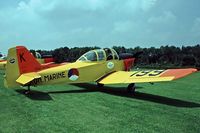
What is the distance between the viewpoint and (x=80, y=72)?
13.8m

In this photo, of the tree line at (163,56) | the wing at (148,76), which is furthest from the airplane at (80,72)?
the tree line at (163,56)

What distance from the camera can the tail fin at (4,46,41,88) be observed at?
41.2ft

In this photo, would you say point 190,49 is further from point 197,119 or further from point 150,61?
point 197,119

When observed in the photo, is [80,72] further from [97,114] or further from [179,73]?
[97,114]

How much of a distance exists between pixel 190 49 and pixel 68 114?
6118 centimetres

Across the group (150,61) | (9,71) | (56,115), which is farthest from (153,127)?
(150,61)

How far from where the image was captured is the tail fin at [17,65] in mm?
12555

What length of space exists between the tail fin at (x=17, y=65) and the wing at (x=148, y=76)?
3121mm

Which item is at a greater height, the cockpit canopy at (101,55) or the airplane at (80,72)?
the cockpit canopy at (101,55)

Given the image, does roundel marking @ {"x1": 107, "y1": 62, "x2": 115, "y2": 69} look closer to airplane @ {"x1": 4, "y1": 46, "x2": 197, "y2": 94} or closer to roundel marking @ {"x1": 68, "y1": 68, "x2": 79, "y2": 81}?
airplane @ {"x1": 4, "y1": 46, "x2": 197, "y2": 94}

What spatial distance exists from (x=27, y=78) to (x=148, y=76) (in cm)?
458

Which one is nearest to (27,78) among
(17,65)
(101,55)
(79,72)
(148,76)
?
(17,65)

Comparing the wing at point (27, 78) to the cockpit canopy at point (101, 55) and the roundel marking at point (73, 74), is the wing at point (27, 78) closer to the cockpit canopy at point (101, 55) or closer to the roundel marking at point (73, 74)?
the roundel marking at point (73, 74)

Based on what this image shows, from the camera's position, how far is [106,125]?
23.4 feet
